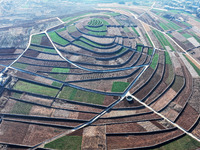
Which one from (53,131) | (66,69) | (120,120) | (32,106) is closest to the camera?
(53,131)

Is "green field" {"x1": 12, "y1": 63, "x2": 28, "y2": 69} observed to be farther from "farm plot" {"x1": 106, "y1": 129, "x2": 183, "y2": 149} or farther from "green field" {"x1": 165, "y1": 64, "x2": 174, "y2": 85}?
"green field" {"x1": 165, "y1": 64, "x2": 174, "y2": 85}

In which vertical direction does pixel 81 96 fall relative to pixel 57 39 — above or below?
below

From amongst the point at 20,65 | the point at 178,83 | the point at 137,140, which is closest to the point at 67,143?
the point at 137,140

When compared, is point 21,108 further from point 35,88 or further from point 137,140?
point 137,140

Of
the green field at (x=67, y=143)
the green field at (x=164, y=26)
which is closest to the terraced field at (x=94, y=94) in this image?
the green field at (x=67, y=143)

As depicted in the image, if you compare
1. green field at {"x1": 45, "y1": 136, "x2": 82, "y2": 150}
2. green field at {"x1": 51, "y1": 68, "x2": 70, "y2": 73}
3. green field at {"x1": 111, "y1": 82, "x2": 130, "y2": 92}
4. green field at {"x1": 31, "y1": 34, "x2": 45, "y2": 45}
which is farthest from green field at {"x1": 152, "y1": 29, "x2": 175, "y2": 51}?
green field at {"x1": 31, "y1": 34, "x2": 45, "y2": 45}

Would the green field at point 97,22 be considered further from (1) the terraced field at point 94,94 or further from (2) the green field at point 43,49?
(2) the green field at point 43,49

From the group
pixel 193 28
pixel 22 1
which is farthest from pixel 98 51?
pixel 22 1

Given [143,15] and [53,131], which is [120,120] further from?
[143,15]
